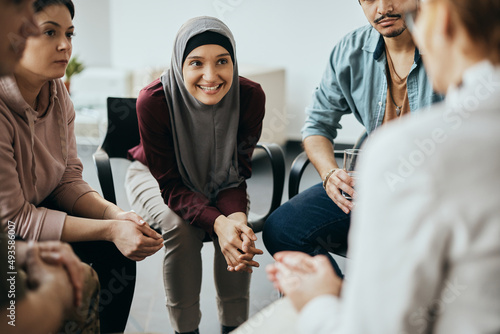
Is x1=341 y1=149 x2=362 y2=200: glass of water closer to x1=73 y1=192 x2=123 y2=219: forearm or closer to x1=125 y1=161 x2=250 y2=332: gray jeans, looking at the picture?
x1=125 y1=161 x2=250 y2=332: gray jeans

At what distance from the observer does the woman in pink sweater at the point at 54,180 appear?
1312 mm

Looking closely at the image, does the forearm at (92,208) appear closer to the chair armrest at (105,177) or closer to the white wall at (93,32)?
the chair armrest at (105,177)

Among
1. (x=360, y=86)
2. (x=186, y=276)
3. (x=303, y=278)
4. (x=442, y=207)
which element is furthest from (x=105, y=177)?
(x=442, y=207)

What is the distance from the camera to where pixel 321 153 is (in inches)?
71.3

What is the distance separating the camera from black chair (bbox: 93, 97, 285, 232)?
1794mm

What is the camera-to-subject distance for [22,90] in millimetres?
1407

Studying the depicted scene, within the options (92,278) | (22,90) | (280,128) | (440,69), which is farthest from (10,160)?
(280,128)

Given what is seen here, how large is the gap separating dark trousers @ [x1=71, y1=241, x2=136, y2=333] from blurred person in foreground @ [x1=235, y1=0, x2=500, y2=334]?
98cm

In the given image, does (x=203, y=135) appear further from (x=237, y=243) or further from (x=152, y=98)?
(x=237, y=243)

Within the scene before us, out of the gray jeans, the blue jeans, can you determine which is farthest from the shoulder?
the blue jeans

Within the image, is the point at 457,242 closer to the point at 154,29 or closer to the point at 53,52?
the point at 53,52

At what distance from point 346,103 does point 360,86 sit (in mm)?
120

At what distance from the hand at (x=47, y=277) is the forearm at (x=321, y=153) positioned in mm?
1038

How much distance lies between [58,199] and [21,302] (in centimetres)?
83
